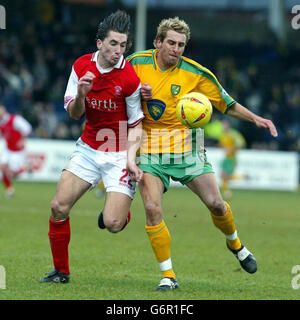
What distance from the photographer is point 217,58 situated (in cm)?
2916

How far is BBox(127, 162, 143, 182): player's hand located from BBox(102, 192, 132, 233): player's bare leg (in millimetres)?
278

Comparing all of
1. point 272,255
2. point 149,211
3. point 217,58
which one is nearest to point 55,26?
point 217,58

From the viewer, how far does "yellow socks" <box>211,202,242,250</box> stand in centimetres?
666

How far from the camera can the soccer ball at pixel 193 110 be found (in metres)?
6.19

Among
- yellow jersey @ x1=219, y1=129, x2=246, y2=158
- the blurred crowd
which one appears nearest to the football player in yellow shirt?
yellow jersey @ x1=219, y1=129, x2=246, y2=158

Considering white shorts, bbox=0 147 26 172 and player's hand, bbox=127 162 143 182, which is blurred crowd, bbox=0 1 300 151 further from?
player's hand, bbox=127 162 143 182

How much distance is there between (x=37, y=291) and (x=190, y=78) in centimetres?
240

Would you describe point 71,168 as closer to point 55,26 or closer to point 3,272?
point 3,272

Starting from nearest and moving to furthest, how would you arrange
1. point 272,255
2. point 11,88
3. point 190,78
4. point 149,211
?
1. point 149,211
2. point 190,78
3. point 272,255
4. point 11,88

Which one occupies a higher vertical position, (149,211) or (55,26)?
(55,26)

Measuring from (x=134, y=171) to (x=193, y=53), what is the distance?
23348 mm

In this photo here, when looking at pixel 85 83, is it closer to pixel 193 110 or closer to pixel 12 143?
pixel 193 110

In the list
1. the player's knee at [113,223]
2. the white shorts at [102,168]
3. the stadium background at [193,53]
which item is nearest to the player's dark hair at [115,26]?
the white shorts at [102,168]

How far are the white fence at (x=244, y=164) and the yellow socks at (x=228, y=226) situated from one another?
570 inches
